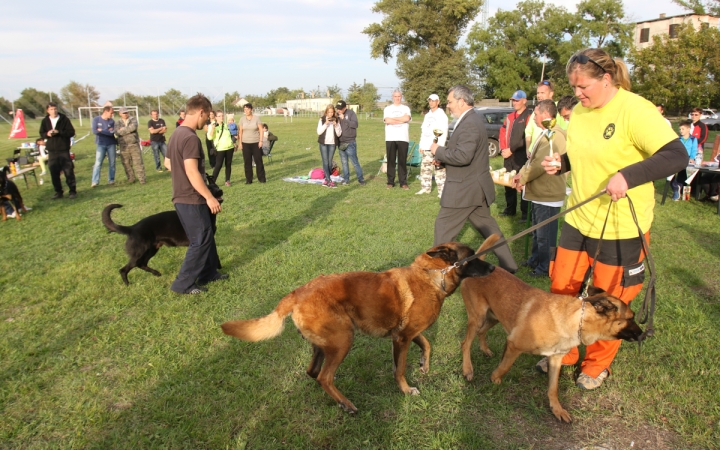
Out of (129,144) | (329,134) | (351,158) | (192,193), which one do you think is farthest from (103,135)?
(192,193)

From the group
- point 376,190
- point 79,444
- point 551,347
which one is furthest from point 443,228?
point 376,190

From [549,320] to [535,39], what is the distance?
2248 inches

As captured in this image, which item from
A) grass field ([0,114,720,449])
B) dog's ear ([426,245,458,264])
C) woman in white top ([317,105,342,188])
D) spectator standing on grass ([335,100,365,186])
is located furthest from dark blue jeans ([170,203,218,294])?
spectator standing on grass ([335,100,365,186])

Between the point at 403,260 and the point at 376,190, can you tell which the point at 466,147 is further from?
the point at 376,190

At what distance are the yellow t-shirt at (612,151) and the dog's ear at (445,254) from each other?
2.88ft

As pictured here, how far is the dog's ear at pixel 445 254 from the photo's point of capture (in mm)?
3303

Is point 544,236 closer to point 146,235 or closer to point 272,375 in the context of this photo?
point 272,375

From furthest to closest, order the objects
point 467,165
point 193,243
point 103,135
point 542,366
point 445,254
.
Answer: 1. point 103,135
2. point 193,243
3. point 467,165
4. point 542,366
5. point 445,254

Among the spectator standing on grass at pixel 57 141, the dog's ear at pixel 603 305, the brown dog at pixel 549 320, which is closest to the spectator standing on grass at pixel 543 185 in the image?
the brown dog at pixel 549 320

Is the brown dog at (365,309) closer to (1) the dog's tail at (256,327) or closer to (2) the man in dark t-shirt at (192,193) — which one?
(1) the dog's tail at (256,327)

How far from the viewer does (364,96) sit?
170 feet

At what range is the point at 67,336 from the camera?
4.09 meters

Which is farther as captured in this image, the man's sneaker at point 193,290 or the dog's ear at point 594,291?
the man's sneaker at point 193,290

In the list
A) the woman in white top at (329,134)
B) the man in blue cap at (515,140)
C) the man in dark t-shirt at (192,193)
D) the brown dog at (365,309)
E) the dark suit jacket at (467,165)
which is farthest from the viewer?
the woman in white top at (329,134)
